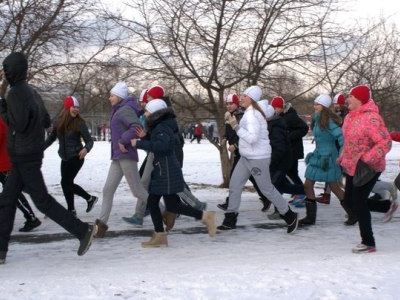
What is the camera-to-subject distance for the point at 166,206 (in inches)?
231

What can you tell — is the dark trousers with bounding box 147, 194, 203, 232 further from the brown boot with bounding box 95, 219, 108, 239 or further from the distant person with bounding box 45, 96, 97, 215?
the distant person with bounding box 45, 96, 97, 215

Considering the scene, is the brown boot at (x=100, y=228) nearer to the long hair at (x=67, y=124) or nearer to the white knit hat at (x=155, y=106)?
the white knit hat at (x=155, y=106)

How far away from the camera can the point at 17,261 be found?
5133 millimetres

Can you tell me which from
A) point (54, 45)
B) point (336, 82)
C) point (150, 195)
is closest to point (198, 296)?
point (150, 195)

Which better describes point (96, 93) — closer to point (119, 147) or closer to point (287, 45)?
point (287, 45)

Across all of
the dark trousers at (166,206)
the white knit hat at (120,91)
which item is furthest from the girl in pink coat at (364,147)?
the white knit hat at (120,91)

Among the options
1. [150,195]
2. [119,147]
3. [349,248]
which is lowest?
[349,248]

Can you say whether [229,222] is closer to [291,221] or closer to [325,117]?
[291,221]

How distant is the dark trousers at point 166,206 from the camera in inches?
226

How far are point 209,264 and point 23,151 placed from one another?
74.5 inches

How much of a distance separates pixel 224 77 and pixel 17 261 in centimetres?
662

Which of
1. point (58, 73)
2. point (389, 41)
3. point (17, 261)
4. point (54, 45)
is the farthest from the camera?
point (389, 41)

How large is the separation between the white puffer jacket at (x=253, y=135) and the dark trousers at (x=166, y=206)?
96 cm

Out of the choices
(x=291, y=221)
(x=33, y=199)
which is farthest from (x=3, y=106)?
(x=291, y=221)
